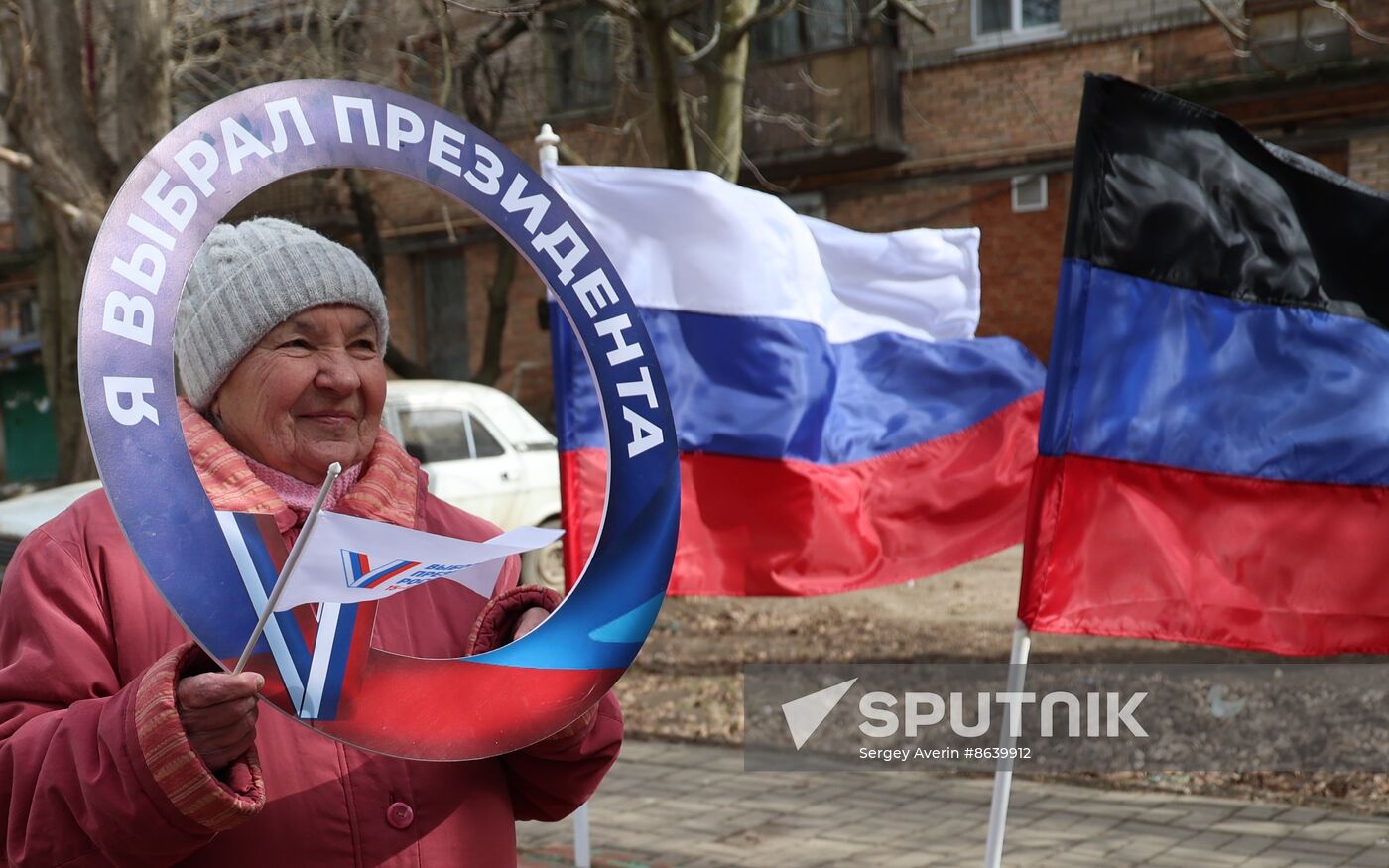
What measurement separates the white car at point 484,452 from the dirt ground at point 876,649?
4.45 ft

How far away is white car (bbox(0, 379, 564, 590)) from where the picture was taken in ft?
36.4

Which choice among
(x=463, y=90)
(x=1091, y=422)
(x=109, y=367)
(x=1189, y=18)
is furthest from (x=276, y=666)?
(x=1189, y=18)

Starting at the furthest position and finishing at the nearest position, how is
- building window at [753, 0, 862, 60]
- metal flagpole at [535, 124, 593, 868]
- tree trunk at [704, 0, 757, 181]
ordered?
1. building window at [753, 0, 862, 60]
2. tree trunk at [704, 0, 757, 181]
3. metal flagpole at [535, 124, 593, 868]

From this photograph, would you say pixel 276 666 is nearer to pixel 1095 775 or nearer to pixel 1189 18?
pixel 1095 775

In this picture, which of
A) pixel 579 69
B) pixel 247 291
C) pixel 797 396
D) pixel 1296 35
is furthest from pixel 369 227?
pixel 247 291

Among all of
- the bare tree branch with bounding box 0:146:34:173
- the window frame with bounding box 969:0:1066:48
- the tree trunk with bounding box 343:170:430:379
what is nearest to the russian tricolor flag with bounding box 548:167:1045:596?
the bare tree branch with bounding box 0:146:34:173

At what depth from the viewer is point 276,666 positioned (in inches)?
68.4

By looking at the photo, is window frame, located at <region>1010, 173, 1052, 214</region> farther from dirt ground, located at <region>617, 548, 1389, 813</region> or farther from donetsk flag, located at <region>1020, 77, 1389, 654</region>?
donetsk flag, located at <region>1020, 77, 1389, 654</region>

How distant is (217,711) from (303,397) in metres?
0.54

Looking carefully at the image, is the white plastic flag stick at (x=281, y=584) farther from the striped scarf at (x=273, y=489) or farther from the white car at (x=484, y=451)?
the white car at (x=484, y=451)

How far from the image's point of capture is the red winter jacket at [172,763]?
173 centimetres

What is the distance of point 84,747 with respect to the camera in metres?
1.77

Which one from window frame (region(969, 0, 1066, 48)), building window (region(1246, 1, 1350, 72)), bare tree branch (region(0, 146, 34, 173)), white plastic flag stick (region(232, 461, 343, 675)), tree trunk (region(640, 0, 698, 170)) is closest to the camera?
white plastic flag stick (region(232, 461, 343, 675))

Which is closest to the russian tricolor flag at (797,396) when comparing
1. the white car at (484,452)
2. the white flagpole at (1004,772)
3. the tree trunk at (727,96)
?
the white flagpole at (1004,772)
